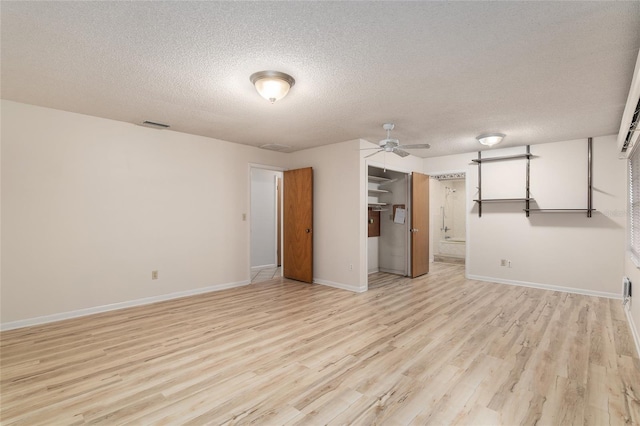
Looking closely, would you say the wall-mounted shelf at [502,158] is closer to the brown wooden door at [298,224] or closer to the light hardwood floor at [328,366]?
the light hardwood floor at [328,366]

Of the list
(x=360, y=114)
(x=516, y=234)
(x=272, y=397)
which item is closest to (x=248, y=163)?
(x=360, y=114)

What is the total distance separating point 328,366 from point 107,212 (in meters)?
3.54

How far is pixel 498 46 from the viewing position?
2246 mm

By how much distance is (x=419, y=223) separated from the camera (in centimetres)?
632

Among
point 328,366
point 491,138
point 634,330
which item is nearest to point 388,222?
point 491,138

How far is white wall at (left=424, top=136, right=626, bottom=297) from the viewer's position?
4742mm

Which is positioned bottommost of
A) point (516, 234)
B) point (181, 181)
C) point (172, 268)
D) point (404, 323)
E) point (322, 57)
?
point (404, 323)

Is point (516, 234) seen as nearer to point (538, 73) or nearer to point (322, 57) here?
point (538, 73)

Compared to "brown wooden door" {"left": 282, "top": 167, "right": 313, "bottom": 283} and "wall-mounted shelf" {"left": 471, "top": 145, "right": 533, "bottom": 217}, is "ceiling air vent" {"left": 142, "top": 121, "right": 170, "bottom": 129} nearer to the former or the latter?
"brown wooden door" {"left": 282, "top": 167, "right": 313, "bottom": 283}

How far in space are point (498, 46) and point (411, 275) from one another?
465 cm

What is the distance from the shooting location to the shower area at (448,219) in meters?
8.38

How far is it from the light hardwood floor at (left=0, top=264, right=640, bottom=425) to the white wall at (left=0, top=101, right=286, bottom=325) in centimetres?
45

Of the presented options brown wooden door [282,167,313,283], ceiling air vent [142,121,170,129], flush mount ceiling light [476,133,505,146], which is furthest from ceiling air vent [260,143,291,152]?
flush mount ceiling light [476,133,505,146]

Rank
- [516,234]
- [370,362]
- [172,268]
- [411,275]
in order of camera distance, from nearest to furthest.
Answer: [370,362] → [172,268] → [516,234] → [411,275]
